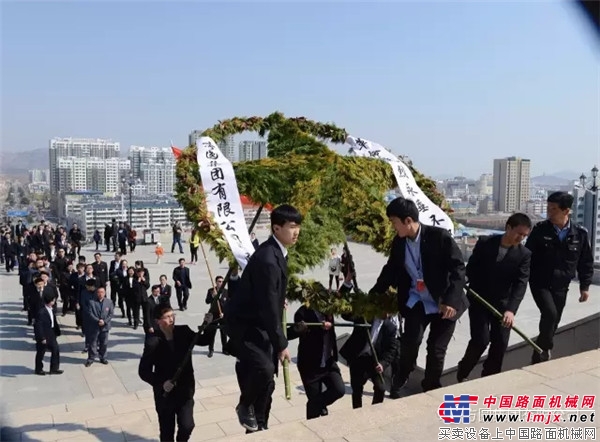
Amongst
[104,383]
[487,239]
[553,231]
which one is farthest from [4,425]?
[553,231]

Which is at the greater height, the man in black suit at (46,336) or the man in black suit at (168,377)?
the man in black suit at (168,377)

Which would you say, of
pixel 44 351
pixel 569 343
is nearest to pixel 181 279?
A: pixel 44 351

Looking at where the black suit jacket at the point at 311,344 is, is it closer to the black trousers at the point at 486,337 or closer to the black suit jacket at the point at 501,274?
the black trousers at the point at 486,337

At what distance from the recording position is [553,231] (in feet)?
17.6

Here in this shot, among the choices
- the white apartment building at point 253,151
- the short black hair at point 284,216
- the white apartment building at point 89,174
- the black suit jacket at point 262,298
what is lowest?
the black suit jacket at point 262,298

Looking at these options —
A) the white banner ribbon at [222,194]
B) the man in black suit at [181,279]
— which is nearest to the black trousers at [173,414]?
the white banner ribbon at [222,194]

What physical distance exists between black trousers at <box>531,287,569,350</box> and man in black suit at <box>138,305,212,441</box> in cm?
367

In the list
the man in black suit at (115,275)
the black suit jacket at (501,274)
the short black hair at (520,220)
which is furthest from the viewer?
the man in black suit at (115,275)

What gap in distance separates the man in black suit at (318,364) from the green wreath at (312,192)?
33cm

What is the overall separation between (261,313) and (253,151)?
501 centimetres

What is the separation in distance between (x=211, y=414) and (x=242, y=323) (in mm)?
3288

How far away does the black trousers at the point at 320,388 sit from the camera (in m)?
5.05

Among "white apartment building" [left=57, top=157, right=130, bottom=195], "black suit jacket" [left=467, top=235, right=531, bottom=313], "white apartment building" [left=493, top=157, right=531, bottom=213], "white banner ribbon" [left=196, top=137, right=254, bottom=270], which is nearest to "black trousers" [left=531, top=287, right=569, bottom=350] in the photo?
"black suit jacket" [left=467, top=235, right=531, bottom=313]

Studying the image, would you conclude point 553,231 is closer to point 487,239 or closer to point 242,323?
point 487,239
